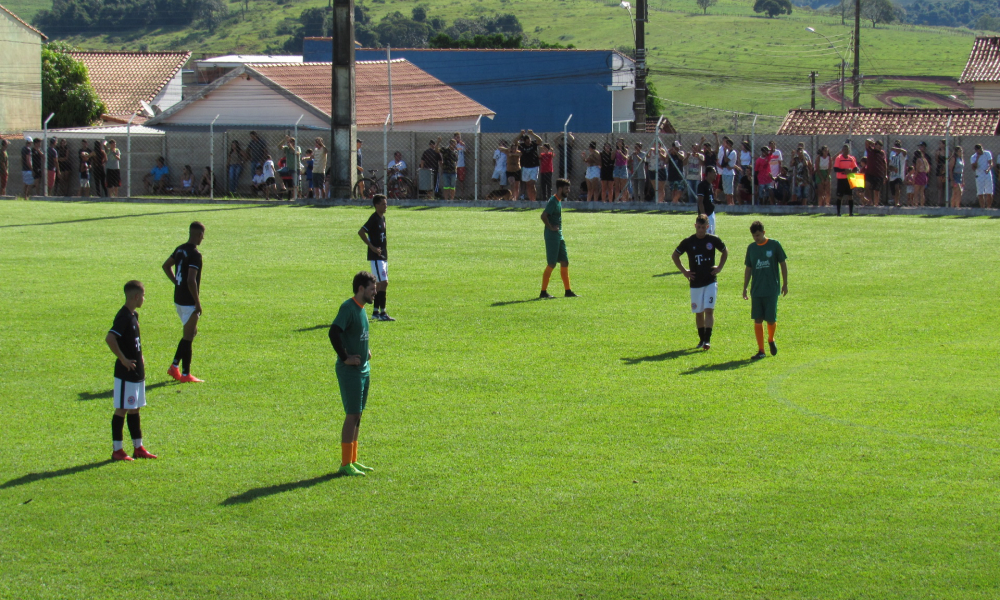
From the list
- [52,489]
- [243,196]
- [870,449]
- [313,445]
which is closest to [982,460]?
[870,449]

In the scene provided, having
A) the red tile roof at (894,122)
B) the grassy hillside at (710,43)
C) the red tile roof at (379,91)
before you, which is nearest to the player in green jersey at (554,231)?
the red tile roof at (894,122)

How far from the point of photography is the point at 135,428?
9.31 meters

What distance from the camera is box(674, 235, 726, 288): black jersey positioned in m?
13.6

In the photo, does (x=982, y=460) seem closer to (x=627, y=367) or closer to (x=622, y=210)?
(x=627, y=367)

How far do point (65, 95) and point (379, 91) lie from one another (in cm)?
2418

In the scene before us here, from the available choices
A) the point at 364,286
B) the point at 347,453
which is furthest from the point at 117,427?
the point at 364,286

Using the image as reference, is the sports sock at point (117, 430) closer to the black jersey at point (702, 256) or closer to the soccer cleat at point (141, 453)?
the soccer cleat at point (141, 453)

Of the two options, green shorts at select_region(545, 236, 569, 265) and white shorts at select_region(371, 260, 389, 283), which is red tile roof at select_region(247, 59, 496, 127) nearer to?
green shorts at select_region(545, 236, 569, 265)

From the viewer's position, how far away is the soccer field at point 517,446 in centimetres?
716

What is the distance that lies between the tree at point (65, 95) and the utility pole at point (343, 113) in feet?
109

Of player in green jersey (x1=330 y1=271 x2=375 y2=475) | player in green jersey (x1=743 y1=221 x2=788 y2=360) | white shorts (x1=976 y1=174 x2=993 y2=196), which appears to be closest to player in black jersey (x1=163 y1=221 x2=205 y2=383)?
player in green jersey (x1=330 y1=271 x2=375 y2=475)

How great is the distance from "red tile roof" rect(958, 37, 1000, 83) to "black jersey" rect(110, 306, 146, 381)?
55032 millimetres

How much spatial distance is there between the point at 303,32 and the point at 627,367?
137627 millimetres

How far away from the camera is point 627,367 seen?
12773 mm
